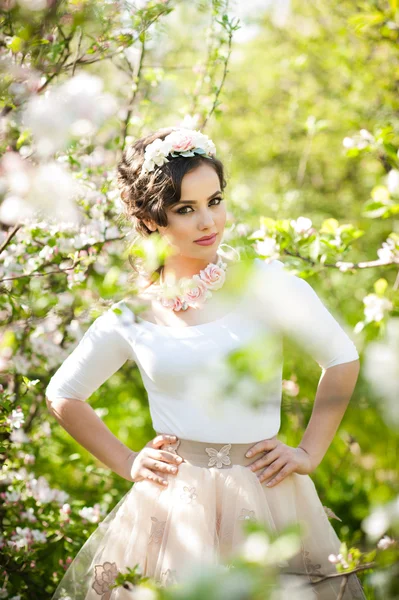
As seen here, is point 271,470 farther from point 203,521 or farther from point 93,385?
point 93,385

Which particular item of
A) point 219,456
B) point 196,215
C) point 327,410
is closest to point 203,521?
point 219,456

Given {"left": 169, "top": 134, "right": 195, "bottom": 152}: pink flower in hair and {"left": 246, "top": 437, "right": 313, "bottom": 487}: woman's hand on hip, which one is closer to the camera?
{"left": 246, "top": 437, "right": 313, "bottom": 487}: woman's hand on hip

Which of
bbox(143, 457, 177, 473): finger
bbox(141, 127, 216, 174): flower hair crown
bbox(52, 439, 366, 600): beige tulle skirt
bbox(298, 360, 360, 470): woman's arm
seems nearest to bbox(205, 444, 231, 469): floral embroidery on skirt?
bbox(52, 439, 366, 600): beige tulle skirt

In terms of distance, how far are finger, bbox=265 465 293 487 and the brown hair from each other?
715mm

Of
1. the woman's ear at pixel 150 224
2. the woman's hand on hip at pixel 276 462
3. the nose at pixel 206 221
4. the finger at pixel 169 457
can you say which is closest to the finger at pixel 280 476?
the woman's hand on hip at pixel 276 462

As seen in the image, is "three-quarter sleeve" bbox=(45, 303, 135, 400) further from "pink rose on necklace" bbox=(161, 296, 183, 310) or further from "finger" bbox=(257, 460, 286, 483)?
"finger" bbox=(257, 460, 286, 483)

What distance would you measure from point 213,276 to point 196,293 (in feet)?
0.23

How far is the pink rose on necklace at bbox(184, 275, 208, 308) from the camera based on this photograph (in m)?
1.80

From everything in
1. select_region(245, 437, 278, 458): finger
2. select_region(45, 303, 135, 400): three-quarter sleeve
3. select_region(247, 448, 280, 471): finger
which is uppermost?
select_region(45, 303, 135, 400): three-quarter sleeve

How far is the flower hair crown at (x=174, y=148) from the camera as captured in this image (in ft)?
6.04

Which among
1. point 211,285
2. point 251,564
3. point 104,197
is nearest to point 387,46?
point 104,197

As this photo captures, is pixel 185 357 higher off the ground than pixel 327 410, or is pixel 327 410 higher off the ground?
pixel 185 357

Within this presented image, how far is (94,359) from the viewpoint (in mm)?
1886

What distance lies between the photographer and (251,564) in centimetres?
72
